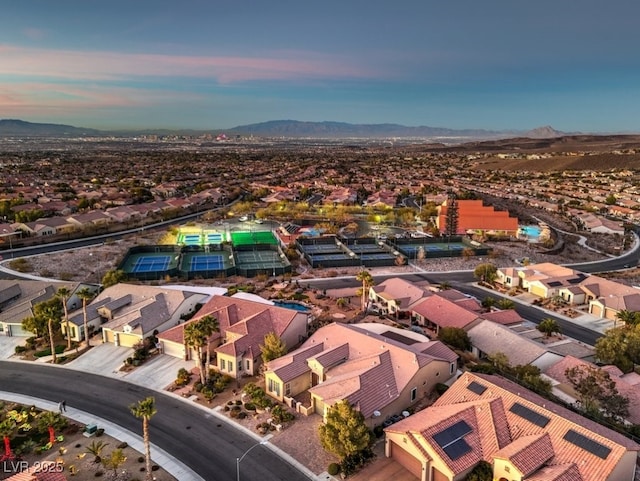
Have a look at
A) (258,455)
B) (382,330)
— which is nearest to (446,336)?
(382,330)

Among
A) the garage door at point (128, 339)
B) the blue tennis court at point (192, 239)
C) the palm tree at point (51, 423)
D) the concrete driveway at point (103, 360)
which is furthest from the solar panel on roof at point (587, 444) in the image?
the blue tennis court at point (192, 239)

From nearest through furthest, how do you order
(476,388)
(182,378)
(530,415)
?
(530,415) → (476,388) → (182,378)

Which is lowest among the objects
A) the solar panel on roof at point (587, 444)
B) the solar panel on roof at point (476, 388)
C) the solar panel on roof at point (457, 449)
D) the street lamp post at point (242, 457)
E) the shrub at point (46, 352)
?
the shrub at point (46, 352)

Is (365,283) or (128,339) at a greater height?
(365,283)

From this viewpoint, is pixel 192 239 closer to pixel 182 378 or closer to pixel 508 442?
pixel 182 378

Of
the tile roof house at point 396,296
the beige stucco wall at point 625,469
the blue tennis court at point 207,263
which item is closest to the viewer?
the beige stucco wall at point 625,469

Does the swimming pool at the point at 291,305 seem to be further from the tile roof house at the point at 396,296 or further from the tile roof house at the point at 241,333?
the tile roof house at the point at 396,296

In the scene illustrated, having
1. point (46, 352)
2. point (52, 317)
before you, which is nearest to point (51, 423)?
point (52, 317)
